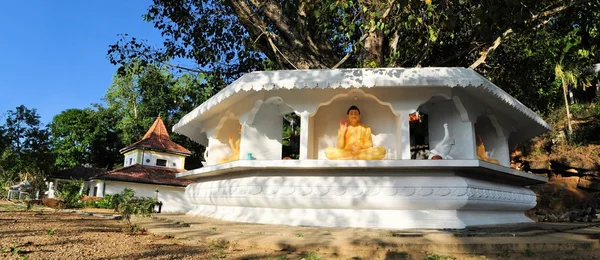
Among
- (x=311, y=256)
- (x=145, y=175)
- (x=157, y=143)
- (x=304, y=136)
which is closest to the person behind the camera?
(x=311, y=256)

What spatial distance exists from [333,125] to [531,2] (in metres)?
4.26

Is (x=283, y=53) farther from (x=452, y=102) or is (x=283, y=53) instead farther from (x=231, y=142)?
(x=452, y=102)

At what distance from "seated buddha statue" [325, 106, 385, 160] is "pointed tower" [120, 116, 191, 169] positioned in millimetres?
23199

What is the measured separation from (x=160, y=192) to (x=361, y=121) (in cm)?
2112

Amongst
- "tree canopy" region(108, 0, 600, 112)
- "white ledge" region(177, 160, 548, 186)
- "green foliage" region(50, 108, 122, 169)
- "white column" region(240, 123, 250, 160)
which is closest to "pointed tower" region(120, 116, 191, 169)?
"green foliage" region(50, 108, 122, 169)

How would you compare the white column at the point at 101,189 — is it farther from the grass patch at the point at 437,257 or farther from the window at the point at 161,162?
the grass patch at the point at 437,257

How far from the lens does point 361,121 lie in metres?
8.67

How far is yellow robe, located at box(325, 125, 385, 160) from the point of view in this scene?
298 inches

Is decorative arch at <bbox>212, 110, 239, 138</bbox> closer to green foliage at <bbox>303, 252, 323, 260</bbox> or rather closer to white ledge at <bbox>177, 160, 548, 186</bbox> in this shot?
white ledge at <bbox>177, 160, 548, 186</bbox>

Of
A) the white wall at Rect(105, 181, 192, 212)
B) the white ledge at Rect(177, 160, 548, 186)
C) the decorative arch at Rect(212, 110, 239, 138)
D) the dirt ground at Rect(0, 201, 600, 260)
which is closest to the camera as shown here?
the dirt ground at Rect(0, 201, 600, 260)

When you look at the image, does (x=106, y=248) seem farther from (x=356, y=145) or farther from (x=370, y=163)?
(x=356, y=145)

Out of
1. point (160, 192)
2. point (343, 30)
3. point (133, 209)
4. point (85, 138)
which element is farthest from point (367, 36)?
point (85, 138)

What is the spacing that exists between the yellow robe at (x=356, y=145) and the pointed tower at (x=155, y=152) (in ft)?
76.3

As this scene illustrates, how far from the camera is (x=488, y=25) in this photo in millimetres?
5426
